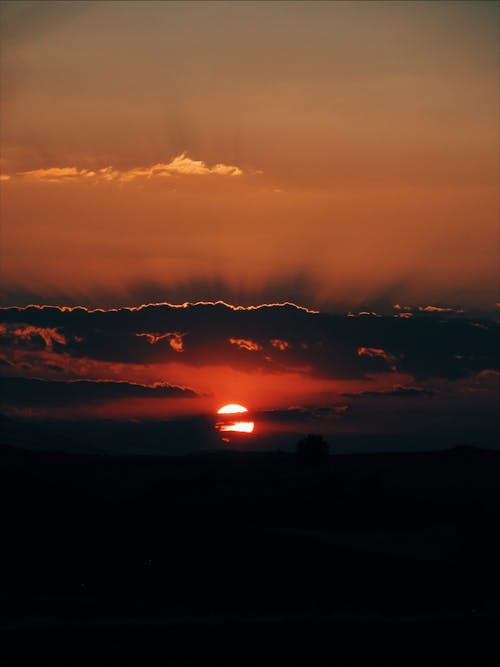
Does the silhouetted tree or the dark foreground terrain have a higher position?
the silhouetted tree

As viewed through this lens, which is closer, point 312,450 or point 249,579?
point 249,579

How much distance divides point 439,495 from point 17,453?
3879cm

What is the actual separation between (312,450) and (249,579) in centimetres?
4830

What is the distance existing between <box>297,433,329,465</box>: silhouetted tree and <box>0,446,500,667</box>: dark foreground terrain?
21.2 metres

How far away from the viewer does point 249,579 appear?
122ft

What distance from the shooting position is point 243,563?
39031 mm

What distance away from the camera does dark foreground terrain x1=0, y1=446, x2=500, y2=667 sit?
91.8 feet

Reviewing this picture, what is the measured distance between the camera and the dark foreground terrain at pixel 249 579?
27984mm

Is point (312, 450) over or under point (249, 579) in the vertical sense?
over

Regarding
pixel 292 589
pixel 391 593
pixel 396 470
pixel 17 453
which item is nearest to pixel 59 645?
pixel 292 589

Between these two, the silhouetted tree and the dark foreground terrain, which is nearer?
the dark foreground terrain

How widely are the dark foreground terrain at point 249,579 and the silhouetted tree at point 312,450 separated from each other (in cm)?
2118

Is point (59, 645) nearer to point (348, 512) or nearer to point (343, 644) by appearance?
point (343, 644)

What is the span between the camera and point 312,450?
85312 mm
